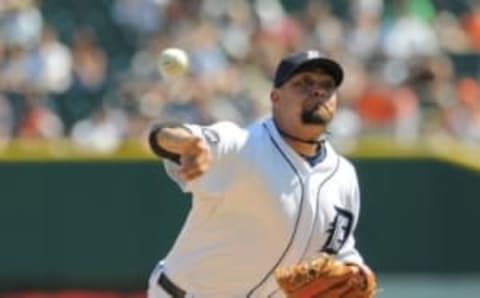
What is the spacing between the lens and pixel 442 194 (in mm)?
13227

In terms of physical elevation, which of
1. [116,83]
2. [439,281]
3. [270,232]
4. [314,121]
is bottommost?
[439,281]

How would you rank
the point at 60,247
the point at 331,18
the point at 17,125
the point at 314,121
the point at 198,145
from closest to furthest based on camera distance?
the point at 198,145
the point at 314,121
the point at 60,247
the point at 17,125
the point at 331,18

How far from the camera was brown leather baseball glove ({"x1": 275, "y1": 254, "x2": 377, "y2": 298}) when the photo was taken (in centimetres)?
661

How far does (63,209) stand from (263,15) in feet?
11.3

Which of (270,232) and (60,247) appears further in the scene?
(60,247)

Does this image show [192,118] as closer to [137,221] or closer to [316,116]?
[137,221]

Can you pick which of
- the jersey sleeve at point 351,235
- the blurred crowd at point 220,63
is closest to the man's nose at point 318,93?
the jersey sleeve at point 351,235

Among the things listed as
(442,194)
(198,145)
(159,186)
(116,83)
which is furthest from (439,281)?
(198,145)

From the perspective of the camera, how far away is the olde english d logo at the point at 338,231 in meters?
7.02

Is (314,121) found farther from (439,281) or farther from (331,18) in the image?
(331,18)

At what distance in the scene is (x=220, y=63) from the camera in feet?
48.2

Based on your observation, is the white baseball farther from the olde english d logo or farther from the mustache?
the olde english d logo

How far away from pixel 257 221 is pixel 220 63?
7.83 metres

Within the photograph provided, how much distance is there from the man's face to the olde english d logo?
1.30 feet
